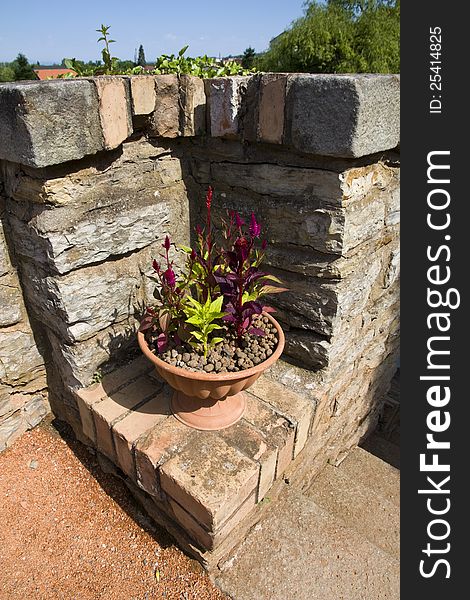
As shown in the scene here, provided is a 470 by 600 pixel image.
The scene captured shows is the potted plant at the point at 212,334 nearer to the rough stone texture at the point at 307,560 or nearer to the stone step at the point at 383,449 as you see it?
the rough stone texture at the point at 307,560

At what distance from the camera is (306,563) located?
1.71 metres

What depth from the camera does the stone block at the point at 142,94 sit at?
1653 millimetres

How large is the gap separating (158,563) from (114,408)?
0.68 meters

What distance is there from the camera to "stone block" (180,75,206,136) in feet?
5.95

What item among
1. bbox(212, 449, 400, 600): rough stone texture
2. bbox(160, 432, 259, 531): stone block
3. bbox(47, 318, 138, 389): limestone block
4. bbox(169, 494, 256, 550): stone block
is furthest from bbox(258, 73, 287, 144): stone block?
bbox(212, 449, 400, 600): rough stone texture

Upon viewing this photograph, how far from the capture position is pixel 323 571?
1.69 m

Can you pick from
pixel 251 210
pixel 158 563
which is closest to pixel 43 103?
pixel 251 210

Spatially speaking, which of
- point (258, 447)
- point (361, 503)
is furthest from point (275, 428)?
point (361, 503)

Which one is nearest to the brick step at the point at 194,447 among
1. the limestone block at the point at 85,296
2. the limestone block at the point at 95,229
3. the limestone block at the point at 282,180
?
the limestone block at the point at 85,296

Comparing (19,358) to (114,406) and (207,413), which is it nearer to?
(114,406)

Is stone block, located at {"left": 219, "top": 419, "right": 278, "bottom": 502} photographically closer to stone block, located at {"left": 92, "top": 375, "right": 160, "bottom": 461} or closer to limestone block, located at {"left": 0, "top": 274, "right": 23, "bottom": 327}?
stone block, located at {"left": 92, "top": 375, "right": 160, "bottom": 461}

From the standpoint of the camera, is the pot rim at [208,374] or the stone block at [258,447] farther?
the stone block at [258,447]

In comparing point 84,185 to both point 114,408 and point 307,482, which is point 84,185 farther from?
point 307,482

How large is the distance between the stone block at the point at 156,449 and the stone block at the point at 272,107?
1.31m
